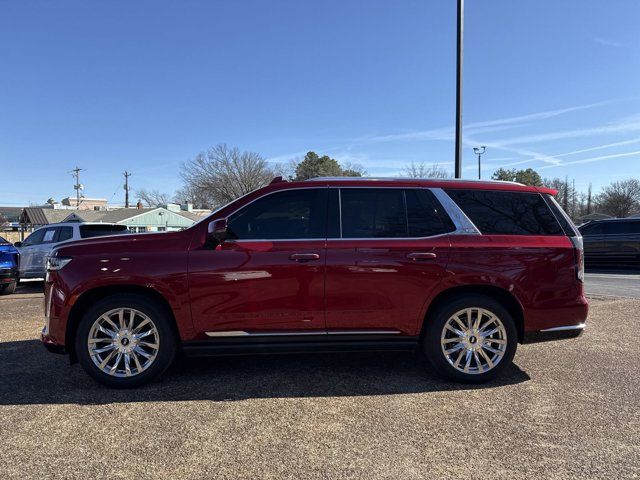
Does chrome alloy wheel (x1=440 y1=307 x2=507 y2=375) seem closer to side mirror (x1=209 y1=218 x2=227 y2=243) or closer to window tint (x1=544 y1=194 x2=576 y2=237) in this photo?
window tint (x1=544 y1=194 x2=576 y2=237)

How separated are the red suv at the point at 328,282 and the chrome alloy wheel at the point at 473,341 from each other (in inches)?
0.5

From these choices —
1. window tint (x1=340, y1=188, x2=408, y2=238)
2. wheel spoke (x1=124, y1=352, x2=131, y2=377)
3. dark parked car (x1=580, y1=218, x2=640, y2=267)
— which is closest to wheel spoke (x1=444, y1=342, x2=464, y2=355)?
window tint (x1=340, y1=188, x2=408, y2=238)

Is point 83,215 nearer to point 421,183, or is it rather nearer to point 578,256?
point 421,183

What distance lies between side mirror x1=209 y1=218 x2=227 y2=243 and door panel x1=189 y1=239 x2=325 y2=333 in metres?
0.08

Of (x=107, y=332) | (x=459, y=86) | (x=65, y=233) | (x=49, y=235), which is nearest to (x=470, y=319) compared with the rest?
(x=107, y=332)

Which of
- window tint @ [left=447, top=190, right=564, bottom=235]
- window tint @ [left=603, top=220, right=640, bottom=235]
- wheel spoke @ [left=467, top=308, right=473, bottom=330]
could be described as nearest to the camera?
wheel spoke @ [left=467, top=308, right=473, bottom=330]

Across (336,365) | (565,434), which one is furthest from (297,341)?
(565,434)

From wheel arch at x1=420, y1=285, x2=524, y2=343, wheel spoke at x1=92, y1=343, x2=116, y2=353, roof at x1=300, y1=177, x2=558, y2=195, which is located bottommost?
wheel spoke at x1=92, y1=343, x2=116, y2=353

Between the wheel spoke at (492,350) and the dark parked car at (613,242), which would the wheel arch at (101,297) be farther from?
the dark parked car at (613,242)

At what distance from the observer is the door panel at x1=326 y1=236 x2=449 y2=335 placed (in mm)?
4160

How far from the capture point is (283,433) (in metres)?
3.29

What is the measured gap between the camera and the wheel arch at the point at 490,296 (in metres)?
4.34

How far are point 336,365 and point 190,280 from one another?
1832mm

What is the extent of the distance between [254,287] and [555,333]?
115 inches
